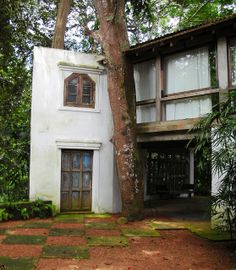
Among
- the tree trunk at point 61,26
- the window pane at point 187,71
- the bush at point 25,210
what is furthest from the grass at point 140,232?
the tree trunk at point 61,26

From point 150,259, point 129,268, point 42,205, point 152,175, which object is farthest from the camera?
point 152,175

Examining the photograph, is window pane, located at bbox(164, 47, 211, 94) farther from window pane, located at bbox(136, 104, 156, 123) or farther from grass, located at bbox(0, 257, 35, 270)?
grass, located at bbox(0, 257, 35, 270)

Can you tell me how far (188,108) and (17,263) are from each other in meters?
6.18

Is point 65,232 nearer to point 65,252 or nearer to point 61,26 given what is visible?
point 65,252

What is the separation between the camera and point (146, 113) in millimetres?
11375

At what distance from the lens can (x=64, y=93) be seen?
11930mm

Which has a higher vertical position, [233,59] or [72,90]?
[233,59]

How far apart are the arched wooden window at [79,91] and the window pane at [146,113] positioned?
1.72 m

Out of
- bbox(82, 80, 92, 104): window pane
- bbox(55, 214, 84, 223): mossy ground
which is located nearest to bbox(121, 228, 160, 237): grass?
bbox(55, 214, 84, 223): mossy ground

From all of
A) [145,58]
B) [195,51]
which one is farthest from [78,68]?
[195,51]

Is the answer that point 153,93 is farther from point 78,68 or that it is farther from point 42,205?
point 42,205

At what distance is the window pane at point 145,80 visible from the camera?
1134cm

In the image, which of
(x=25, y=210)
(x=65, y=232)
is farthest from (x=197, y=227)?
(x=25, y=210)

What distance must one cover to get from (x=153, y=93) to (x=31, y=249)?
20.1 feet
